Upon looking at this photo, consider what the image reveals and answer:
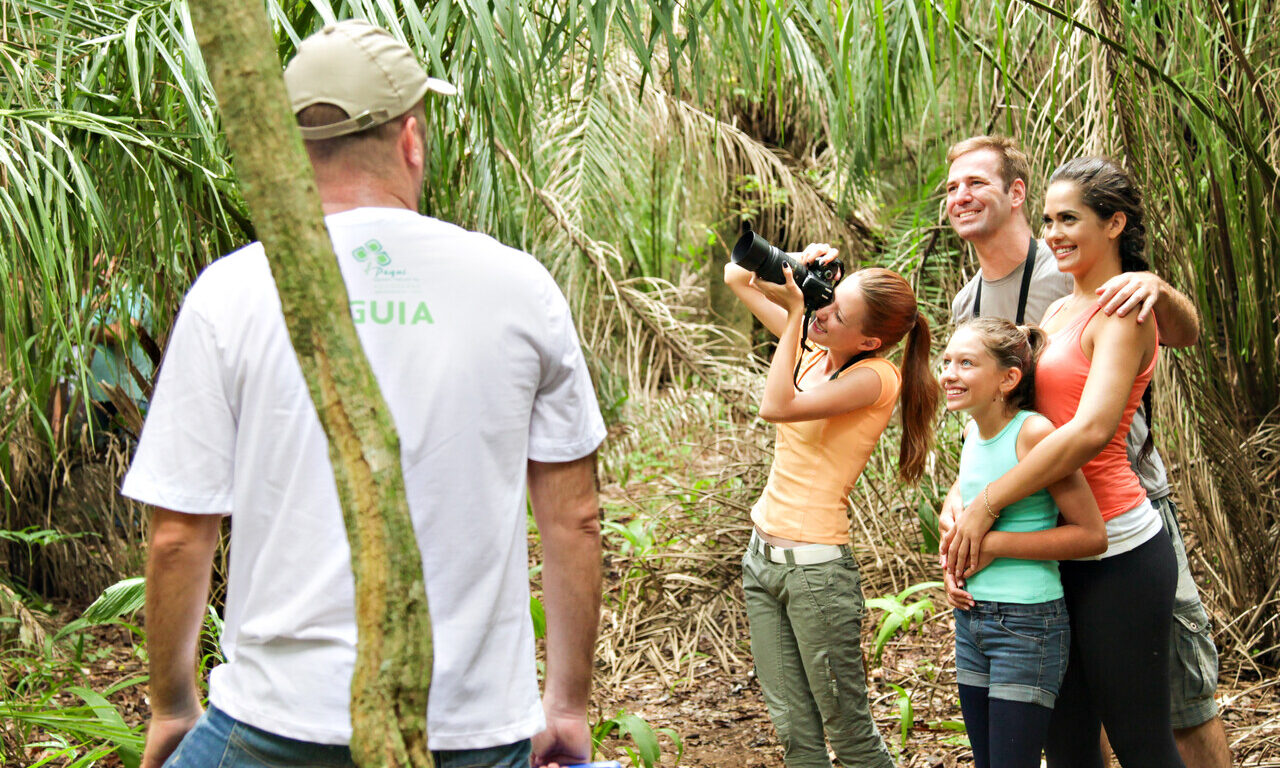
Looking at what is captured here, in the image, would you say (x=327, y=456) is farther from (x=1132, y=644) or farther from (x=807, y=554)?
(x=1132, y=644)

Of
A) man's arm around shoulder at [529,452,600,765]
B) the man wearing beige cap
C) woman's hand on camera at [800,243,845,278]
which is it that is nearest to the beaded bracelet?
woman's hand on camera at [800,243,845,278]

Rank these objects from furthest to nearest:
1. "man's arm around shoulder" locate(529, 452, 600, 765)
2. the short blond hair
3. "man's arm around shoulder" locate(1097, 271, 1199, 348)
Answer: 1. the short blond hair
2. "man's arm around shoulder" locate(1097, 271, 1199, 348)
3. "man's arm around shoulder" locate(529, 452, 600, 765)

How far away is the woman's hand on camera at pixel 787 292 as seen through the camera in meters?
2.27

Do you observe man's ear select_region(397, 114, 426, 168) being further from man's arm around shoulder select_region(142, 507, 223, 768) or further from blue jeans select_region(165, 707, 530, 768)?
blue jeans select_region(165, 707, 530, 768)

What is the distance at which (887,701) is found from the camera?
343cm

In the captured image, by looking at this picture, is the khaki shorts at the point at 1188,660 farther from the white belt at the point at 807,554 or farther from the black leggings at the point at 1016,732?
the white belt at the point at 807,554

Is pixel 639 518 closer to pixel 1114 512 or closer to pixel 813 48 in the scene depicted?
pixel 813 48

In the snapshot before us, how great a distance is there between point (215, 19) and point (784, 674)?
1.87m

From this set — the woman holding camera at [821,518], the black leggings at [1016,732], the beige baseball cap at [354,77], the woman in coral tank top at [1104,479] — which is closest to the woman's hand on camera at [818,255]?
the woman holding camera at [821,518]

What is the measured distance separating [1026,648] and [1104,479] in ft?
1.08

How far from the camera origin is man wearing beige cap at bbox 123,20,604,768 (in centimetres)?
120

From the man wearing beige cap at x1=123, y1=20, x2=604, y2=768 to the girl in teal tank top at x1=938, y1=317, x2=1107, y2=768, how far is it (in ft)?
3.30

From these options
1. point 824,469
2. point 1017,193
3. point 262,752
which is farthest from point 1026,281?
point 262,752

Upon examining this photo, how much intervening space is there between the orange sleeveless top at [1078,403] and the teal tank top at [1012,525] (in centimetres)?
7
